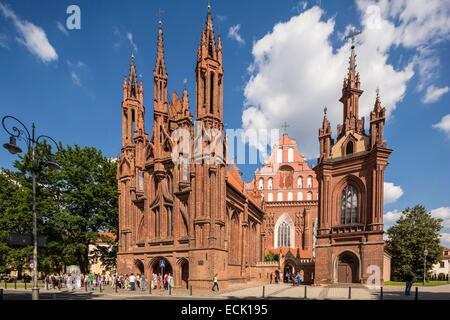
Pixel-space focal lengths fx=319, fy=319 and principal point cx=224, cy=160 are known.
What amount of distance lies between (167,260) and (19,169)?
840 inches

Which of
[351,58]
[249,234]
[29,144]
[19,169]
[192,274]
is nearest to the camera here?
[29,144]

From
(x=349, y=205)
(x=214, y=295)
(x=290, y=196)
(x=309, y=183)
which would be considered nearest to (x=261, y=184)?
(x=290, y=196)

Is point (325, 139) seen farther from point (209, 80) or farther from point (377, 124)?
point (209, 80)

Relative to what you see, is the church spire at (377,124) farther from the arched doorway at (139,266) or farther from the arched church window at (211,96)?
the arched doorway at (139,266)

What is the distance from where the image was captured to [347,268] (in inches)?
1286

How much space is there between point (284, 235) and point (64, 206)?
36.6m

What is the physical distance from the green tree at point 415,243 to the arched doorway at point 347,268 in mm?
19487

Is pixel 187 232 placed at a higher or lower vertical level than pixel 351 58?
lower

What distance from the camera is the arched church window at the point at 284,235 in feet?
186

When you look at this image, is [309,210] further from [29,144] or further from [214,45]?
[29,144]

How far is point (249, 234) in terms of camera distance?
43.6m

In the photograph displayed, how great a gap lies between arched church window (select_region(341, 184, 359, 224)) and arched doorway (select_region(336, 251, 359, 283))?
3488mm

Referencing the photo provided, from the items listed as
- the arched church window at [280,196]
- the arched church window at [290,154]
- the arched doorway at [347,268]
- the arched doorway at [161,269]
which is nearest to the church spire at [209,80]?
the arched doorway at [161,269]
